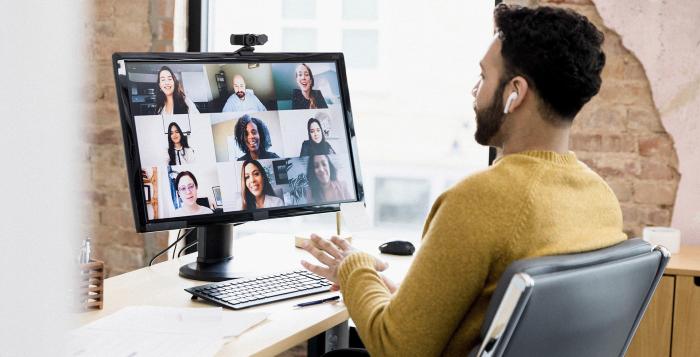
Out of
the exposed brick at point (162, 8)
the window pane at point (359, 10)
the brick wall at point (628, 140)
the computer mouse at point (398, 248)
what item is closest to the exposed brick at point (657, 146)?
the brick wall at point (628, 140)

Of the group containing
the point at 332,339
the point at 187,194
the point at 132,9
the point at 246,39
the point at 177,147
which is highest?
the point at 132,9

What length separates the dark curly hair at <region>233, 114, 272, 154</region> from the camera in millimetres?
1918

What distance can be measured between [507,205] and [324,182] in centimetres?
84

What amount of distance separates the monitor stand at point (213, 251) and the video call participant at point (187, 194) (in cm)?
11

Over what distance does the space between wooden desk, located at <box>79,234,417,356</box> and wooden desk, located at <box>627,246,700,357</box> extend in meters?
0.69

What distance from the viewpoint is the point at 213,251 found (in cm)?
198

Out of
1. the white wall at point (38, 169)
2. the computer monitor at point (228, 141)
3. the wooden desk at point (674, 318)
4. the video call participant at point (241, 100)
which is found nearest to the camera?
the white wall at point (38, 169)

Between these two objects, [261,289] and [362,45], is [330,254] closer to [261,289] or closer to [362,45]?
[261,289]

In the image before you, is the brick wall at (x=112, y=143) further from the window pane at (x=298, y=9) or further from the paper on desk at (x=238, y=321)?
the paper on desk at (x=238, y=321)

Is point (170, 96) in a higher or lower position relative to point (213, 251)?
higher

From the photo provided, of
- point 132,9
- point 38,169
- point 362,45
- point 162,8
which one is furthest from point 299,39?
point 38,169

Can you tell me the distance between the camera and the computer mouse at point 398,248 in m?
2.22

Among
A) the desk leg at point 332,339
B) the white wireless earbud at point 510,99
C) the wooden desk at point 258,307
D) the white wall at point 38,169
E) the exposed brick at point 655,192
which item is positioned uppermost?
the white wireless earbud at point 510,99

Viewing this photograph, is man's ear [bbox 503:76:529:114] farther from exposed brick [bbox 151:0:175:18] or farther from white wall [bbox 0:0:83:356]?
exposed brick [bbox 151:0:175:18]
